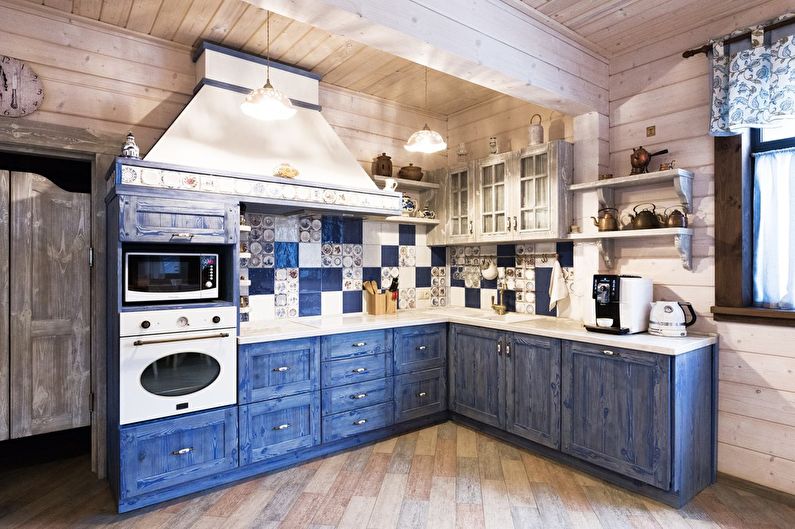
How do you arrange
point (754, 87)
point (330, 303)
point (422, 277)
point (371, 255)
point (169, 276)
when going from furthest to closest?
point (422, 277) < point (371, 255) < point (330, 303) < point (169, 276) < point (754, 87)

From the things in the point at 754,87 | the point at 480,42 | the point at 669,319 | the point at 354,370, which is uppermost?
the point at 480,42

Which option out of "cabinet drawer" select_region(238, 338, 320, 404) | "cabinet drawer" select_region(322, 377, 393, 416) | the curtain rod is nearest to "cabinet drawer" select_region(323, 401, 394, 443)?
"cabinet drawer" select_region(322, 377, 393, 416)

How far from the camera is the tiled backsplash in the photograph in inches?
136

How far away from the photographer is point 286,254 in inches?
140

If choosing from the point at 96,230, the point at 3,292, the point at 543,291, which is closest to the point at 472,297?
the point at 543,291

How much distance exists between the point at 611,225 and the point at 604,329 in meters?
0.70

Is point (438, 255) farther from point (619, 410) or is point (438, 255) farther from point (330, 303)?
point (619, 410)

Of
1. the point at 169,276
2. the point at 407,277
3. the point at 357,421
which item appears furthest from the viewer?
the point at 407,277

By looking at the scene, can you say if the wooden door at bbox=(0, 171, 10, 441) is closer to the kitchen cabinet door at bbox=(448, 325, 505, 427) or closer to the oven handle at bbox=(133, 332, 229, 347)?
the oven handle at bbox=(133, 332, 229, 347)

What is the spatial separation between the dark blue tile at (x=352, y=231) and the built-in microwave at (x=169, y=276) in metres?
1.31

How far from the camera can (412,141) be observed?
337 cm

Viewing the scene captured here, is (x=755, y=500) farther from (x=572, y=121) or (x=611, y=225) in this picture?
(x=572, y=121)

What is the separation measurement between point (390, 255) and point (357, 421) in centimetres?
149

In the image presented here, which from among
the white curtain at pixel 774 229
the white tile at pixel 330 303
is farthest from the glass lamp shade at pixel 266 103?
the white curtain at pixel 774 229
